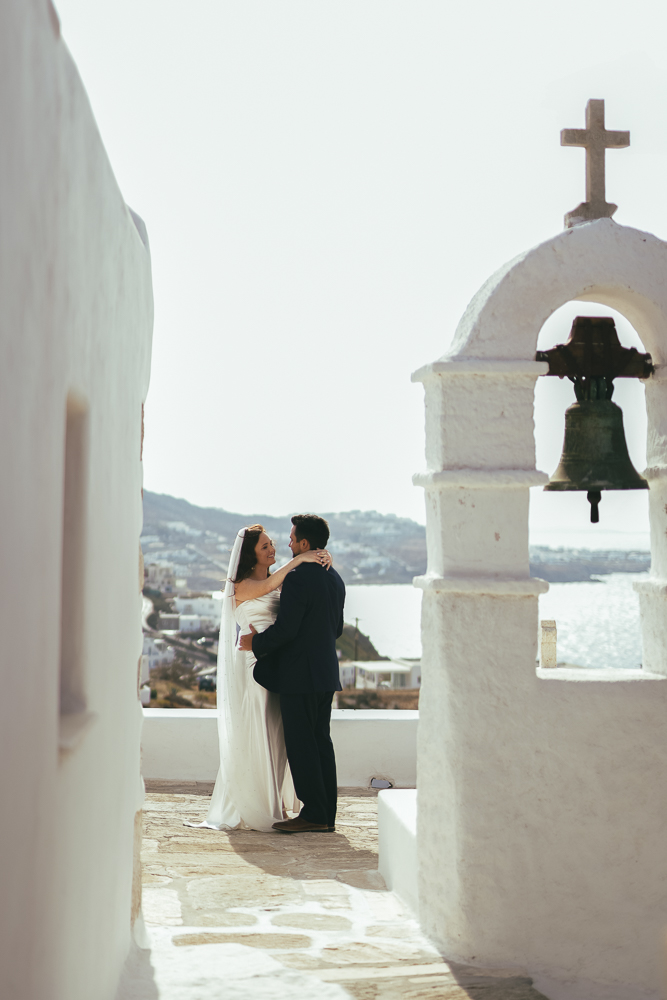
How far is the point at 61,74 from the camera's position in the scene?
2.26 metres

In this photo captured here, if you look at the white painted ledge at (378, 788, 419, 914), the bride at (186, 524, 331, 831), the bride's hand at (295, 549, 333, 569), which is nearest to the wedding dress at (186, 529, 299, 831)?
the bride at (186, 524, 331, 831)

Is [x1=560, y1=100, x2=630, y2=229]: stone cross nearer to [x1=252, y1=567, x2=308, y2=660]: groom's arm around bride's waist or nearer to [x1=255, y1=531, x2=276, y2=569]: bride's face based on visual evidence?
[x1=252, y1=567, x2=308, y2=660]: groom's arm around bride's waist

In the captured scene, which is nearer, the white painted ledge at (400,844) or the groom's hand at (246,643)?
the white painted ledge at (400,844)

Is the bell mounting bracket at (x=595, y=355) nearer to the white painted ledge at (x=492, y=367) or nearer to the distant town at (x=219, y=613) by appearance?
the white painted ledge at (x=492, y=367)

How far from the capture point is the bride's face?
619 cm

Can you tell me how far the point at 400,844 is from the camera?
452 centimetres

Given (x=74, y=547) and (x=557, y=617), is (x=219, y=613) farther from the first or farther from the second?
(x=557, y=617)

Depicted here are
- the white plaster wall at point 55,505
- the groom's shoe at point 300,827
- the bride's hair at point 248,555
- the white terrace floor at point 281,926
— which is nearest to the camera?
the white plaster wall at point 55,505

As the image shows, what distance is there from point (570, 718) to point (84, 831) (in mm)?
1893

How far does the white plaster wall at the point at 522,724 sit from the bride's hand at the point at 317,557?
2.10m

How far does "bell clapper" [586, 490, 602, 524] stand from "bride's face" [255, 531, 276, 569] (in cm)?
255

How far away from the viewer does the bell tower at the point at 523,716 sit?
3754 millimetres

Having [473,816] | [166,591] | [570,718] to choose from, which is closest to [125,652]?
[473,816]

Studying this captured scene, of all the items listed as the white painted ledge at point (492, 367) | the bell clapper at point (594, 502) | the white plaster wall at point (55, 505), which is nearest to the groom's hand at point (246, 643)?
the white plaster wall at point (55, 505)
